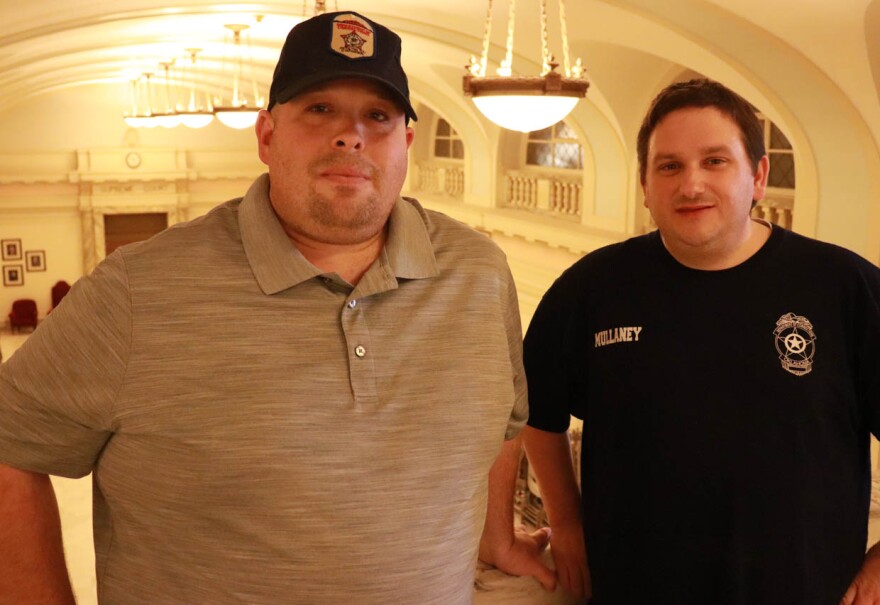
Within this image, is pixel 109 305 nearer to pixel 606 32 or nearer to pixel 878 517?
pixel 878 517

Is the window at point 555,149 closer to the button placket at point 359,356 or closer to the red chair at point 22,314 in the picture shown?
the button placket at point 359,356

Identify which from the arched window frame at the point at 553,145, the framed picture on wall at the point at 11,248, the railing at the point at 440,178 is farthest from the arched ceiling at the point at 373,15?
the framed picture on wall at the point at 11,248

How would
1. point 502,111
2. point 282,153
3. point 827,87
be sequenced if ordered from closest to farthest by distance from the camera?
point 282,153, point 502,111, point 827,87

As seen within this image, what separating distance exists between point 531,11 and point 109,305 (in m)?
8.52

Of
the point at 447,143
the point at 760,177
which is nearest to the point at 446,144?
the point at 447,143

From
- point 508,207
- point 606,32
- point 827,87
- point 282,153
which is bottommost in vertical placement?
point 508,207

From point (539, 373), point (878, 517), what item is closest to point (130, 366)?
point (539, 373)

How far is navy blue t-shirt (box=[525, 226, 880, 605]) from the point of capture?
211cm

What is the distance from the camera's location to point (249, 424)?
70.6 inches

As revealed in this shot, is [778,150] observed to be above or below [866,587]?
above

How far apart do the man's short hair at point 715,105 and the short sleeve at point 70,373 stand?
128 centimetres

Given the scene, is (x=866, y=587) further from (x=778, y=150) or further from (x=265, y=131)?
(x=778, y=150)

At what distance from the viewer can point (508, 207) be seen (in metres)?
15.8

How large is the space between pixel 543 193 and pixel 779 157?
4.45 metres
